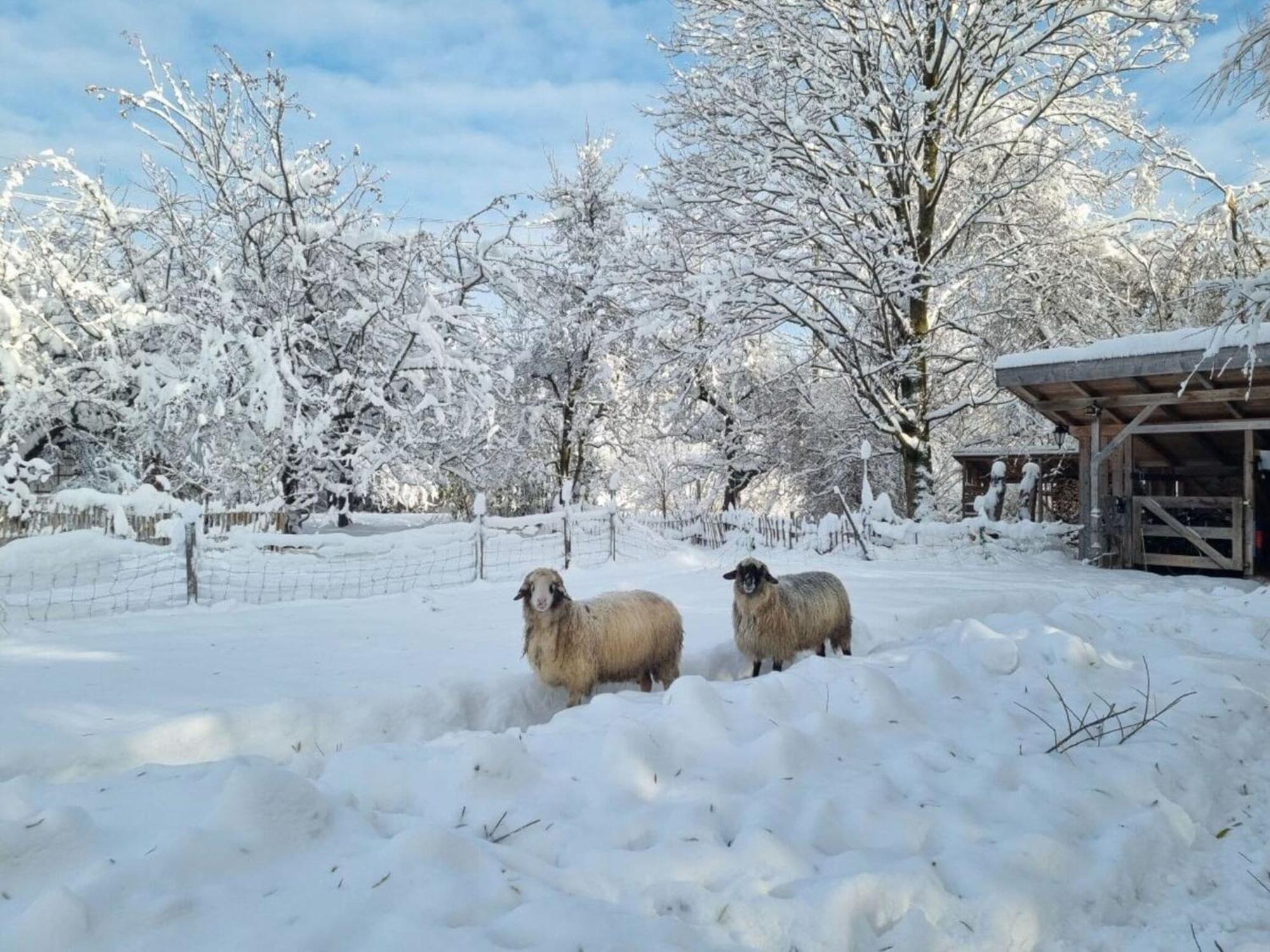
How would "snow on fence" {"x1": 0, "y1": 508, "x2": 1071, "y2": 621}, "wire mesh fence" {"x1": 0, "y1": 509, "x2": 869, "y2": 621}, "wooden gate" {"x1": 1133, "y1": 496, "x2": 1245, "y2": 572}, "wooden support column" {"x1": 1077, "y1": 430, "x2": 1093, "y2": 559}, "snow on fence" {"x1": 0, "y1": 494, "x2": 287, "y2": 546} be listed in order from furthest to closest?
"wooden support column" {"x1": 1077, "y1": 430, "x2": 1093, "y2": 559}, "wooden gate" {"x1": 1133, "y1": 496, "x2": 1245, "y2": 572}, "snow on fence" {"x1": 0, "y1": 494, "x2": 287, "y2": 546}, "snow on fence" {"x1": 0, "y1": 508, "x2": 1071, "y2": 621}, "wire mesh fence" {"x1": 0, "y1": 509, "x2": 869, "y2": 621}

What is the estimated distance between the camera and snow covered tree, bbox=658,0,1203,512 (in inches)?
512

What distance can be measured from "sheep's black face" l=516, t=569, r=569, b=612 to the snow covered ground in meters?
0.68

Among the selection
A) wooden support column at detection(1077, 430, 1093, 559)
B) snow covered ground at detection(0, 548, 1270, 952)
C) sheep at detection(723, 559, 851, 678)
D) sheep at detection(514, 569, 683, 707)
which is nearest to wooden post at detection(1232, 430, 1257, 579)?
wooden support column at detection(1077, 430, 1093, 559)

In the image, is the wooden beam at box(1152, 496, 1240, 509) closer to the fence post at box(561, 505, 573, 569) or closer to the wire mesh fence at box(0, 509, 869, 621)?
the wire mesh fence at box(0, 509, 869, 621)

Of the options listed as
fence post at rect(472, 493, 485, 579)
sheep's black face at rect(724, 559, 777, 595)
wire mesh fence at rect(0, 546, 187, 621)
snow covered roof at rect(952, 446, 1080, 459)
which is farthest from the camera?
snow covered roof at rect(952, 446, 1080, 459)

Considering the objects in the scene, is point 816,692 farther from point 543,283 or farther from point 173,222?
point 543,283

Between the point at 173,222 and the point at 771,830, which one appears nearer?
the point at 771,830

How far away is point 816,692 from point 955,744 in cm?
81

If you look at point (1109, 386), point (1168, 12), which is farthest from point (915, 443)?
point (1168, 12)

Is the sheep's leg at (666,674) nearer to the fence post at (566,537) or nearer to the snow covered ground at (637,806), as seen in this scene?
the snow covered ground at (637,806)

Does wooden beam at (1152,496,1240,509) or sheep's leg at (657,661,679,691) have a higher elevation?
wooden beam at (1152,496,1240,509)

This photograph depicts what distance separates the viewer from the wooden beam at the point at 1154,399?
1011 centimetres

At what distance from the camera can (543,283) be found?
17953mm

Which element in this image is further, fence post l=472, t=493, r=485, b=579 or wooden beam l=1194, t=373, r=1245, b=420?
fence post l=472, t=493, r=485, b=579
